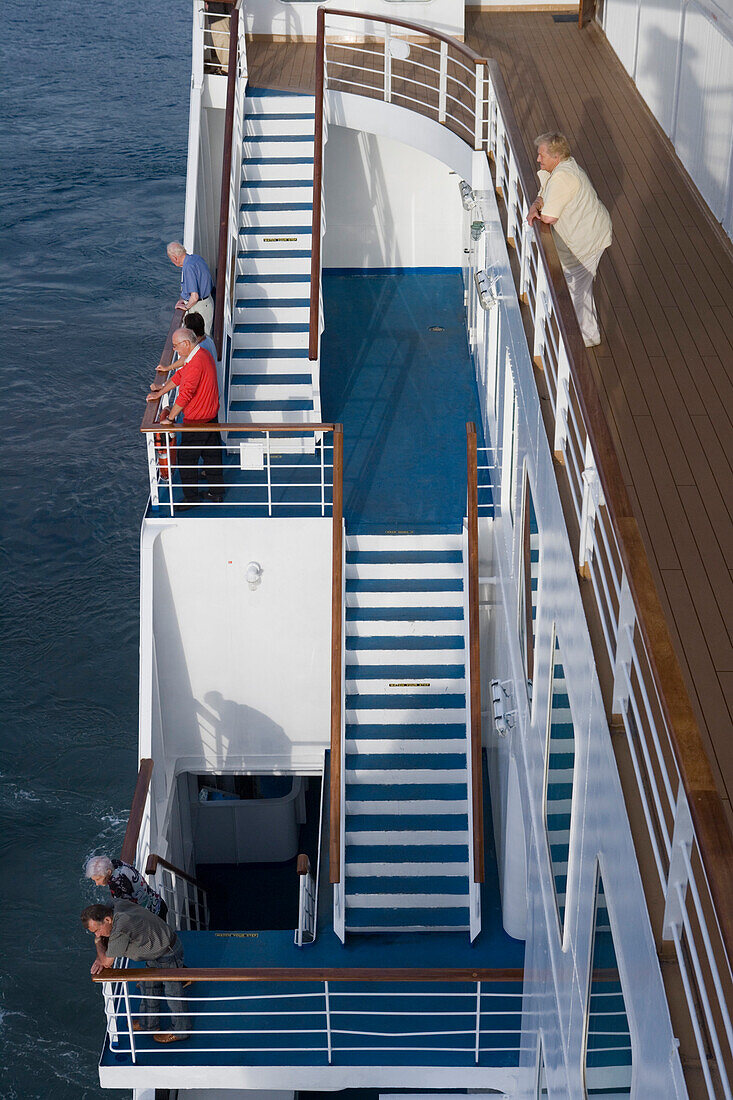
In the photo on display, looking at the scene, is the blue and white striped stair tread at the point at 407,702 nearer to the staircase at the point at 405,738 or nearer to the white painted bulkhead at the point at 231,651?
the staircase at the point at 405,738

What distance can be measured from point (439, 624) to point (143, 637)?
274cm

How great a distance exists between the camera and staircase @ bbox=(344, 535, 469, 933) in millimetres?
10195

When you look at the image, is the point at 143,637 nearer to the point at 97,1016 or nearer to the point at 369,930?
the point at 369,930

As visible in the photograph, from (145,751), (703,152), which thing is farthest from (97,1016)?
(703,152)

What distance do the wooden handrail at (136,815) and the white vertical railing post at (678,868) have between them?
5.78 meters

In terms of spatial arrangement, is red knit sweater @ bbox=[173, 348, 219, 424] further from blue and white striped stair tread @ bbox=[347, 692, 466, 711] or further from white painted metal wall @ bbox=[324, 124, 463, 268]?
white painted metal wall @ bbox=[324, 124, 463, 268]

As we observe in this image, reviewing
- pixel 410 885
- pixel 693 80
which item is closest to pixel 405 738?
pixel 410 885

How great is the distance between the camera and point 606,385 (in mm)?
7406

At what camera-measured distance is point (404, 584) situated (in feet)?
36.7

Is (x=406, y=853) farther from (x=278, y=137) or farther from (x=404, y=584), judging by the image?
(x=278, y=137)

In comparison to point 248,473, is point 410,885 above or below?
below

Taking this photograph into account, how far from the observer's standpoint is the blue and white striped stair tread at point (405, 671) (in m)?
10.9

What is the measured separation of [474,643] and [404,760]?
1218 mm

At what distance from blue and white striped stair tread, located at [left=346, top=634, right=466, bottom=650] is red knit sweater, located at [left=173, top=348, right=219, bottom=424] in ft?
8.11
